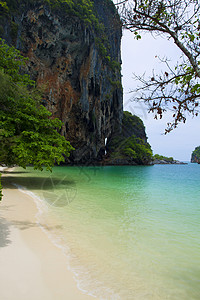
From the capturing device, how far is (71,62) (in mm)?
32750

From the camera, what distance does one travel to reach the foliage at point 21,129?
352 inches

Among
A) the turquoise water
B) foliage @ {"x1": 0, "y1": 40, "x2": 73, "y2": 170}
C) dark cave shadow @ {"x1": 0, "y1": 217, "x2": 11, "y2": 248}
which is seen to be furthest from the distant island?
dark cave shadow @ {"x1": 0, "y1": 217, "x2": 11, "y2": 248}

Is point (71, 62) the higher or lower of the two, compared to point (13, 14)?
lower

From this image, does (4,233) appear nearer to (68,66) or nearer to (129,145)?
(68,66)

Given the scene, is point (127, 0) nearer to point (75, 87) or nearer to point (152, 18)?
point (152, 18)

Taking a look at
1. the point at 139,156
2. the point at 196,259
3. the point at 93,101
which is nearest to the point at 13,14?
the point at 93,101

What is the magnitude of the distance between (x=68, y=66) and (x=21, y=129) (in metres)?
26.1

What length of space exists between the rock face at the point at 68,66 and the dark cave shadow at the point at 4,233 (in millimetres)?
27136

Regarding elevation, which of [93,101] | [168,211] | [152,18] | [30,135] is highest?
[93,101]

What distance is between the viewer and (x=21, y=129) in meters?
10.1

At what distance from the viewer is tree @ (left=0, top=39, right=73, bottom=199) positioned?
29.3ft

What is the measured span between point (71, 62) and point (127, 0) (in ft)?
109

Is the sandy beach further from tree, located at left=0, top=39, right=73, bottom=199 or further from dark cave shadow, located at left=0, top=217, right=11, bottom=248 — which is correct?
Answer: tree, located at left=0, top=39, right=73, bottom=199

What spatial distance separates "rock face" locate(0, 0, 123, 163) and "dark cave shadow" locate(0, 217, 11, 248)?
89.0ft
